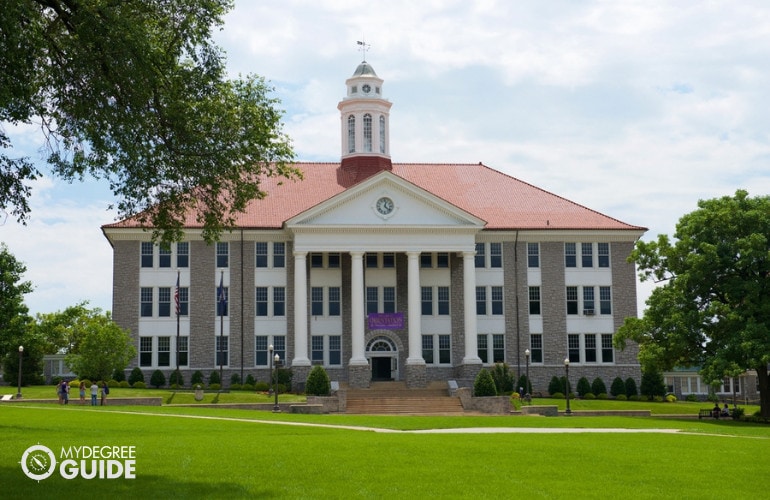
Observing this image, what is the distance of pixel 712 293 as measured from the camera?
4800cm

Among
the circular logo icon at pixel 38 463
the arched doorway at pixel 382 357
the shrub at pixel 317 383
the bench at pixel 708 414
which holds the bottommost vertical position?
the bench at pixel 708 414

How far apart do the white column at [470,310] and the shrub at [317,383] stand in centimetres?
982

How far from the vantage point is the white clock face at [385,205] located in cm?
5975

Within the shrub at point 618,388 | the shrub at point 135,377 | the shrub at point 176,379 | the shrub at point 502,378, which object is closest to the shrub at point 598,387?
the shrub at point 618,388

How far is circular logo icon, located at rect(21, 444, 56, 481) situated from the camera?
17.4 metres

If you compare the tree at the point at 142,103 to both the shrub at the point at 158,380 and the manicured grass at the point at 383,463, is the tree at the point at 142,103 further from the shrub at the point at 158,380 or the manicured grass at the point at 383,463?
the shrub at the point at 158,380

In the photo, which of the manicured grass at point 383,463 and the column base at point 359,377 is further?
the column base at point 359,377

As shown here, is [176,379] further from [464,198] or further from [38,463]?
[38,463]

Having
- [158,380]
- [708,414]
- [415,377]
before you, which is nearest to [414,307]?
[415,377]

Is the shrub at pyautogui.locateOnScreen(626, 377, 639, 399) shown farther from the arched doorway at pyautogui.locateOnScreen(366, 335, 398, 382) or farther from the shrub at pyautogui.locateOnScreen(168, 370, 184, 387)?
the shrub at pyautogui.locateOnScreen(168, 370, 184, 387)

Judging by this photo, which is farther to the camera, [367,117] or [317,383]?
[367,117]

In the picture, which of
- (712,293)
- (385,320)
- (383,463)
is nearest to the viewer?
(383,463)

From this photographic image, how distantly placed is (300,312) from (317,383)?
6.49m

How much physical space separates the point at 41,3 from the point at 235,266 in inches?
1741
